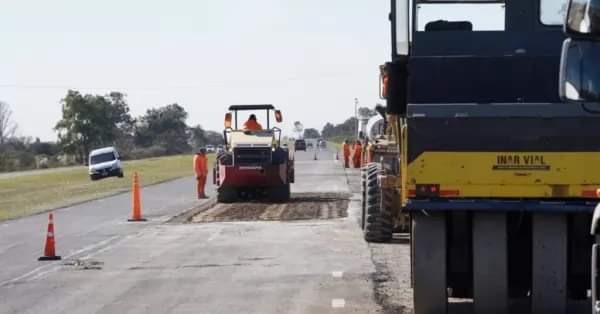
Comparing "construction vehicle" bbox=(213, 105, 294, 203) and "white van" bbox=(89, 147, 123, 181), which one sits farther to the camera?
"white van" bbox=(89, 147, 123, 181)

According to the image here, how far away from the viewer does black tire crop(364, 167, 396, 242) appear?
1742 centimetres

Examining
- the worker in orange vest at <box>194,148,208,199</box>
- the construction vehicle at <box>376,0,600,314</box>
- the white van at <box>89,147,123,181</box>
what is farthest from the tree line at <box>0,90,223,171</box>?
the construction vehicle at <box>376,0,600,314</box>

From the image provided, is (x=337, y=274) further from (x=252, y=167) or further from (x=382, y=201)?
(x=252, y=167)

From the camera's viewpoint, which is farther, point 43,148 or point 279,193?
point 43,148

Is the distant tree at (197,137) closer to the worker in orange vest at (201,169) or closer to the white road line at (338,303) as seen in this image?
the worker in orange vest at (201,169)

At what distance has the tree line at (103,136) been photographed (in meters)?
97.2

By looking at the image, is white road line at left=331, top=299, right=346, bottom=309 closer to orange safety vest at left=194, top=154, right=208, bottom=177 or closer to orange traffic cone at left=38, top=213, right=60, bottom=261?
orange traffic cone at left=38, top=213, right=60, bottom=261

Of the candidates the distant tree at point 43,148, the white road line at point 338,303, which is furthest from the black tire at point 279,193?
the distant tree at point 43,148

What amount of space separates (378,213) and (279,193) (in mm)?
13336

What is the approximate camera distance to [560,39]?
10.4 m

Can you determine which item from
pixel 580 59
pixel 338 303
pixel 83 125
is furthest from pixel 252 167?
pixel 83 125

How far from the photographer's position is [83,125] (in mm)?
98188

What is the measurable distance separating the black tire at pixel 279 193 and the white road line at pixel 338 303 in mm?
18734

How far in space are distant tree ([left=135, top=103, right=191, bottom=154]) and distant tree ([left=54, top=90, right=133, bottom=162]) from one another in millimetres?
38787
